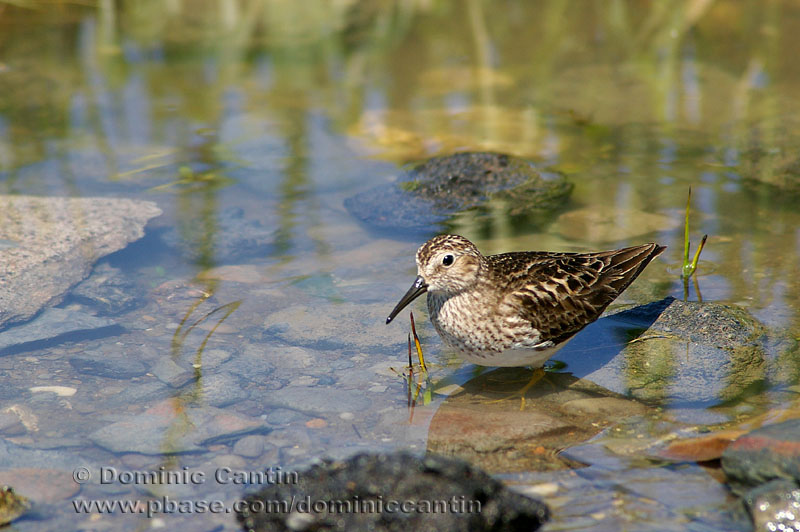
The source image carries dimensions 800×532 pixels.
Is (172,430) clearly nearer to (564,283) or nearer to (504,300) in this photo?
(504,300)

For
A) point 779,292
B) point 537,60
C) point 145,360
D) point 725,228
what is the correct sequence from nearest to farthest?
1. point 145,360
2. point 779,292
3. point 725,228
4. point 537,60

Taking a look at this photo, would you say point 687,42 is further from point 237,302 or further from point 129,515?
point 129,515

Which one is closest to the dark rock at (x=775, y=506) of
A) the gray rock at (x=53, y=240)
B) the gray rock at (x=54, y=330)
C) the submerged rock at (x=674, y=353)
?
the submerged rock at (x=674, y=353)

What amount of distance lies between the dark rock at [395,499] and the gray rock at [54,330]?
318 centimetres

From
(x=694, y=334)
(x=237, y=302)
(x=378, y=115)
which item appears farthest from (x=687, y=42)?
(x=237, y=302)

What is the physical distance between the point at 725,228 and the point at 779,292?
1524 millimetres

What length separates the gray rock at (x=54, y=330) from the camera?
710 centimetres

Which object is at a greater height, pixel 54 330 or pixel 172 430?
pixel 54 330

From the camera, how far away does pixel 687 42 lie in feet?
48.8

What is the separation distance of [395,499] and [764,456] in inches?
88.2

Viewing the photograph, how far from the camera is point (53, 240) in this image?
27.8 ft

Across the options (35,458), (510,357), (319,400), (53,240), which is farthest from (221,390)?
(53,240)

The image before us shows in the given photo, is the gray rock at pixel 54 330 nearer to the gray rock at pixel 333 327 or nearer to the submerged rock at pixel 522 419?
→ the gray rock at pixel 333 327

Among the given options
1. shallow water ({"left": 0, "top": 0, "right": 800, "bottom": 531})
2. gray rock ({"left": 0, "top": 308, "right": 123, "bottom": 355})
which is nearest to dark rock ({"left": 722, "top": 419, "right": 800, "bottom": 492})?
shallow water ({"left": 0, "top": 0, "right": 800, "bottom": 531})
